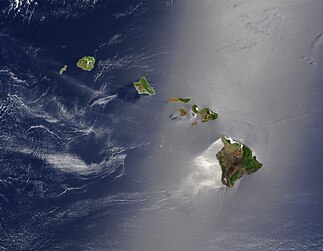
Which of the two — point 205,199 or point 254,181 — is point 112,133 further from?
point 254,181

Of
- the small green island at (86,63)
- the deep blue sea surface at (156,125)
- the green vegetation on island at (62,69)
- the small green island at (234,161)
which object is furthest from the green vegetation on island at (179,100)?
the green vegetation on island at (62,69)

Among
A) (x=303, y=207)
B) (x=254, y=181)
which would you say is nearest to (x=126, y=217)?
(x=254, y=181)

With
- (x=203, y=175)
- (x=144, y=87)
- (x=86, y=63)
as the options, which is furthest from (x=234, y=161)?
(x=86, y=63)

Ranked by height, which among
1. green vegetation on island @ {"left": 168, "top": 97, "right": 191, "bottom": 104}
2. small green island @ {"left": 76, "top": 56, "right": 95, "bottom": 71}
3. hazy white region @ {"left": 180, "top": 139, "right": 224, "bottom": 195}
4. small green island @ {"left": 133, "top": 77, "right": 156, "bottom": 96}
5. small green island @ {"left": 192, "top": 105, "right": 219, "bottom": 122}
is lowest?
hazy white region @ {"left": 180, "top": 139, "right": 224, "bottom": 195}

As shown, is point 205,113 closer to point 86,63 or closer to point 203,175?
point 203,175

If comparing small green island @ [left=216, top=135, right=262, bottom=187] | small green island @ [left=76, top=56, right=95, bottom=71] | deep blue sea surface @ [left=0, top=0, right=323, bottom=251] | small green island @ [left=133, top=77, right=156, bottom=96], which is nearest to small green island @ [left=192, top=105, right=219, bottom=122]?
deep blue sea surface @ [left=0, top=0, right=323, bottom=251]

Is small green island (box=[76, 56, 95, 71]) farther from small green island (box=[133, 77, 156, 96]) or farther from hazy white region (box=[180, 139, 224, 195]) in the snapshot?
hazy white region (box=[180, 139, 224, 195])
